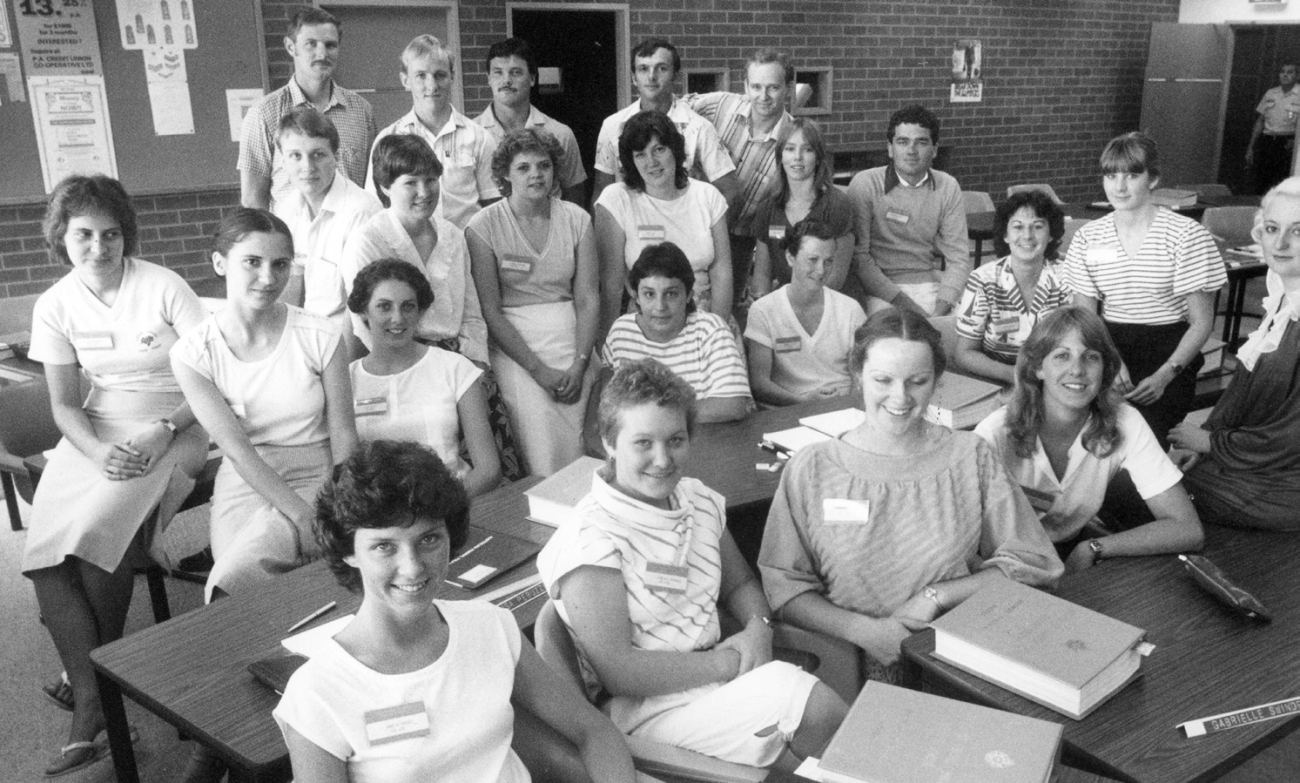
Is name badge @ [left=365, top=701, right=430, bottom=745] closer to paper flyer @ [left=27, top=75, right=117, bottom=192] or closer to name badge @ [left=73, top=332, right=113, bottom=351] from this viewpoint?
name badge @ [left=73, top=332, right=113, bottom=351]

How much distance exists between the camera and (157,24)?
5.61 metres

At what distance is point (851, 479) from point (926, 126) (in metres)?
2.75

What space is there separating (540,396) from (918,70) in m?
6.72

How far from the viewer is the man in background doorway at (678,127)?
4.85 m

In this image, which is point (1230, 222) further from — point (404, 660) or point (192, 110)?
point (404, 660)

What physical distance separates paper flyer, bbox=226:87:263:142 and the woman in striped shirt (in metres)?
4.32

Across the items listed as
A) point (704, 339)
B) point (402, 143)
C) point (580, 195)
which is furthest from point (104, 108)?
point (704, 339)

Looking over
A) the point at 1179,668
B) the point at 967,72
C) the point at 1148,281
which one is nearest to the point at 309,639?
the point at 1179,668

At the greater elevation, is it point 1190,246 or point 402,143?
point 402,143

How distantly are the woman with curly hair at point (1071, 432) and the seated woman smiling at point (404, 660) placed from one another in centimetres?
142

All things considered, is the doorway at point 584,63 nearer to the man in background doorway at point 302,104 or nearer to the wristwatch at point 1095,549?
the man in background doorway at point 302,104

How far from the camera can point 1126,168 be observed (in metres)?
4.12

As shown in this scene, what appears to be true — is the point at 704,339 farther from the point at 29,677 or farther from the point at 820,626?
the point at 29,677

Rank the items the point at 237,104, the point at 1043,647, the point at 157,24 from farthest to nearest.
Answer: the point at 237,104 < the point at 157,24 < the point at 1043,647
